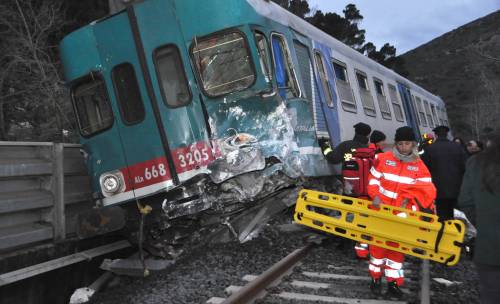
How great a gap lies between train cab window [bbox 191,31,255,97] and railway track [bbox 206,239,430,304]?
2.06 meters

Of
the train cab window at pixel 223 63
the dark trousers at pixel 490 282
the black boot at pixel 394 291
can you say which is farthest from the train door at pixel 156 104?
the dark trousers at pixel 490 282

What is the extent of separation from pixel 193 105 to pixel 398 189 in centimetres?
Answer: 247

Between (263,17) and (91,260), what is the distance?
3.85m

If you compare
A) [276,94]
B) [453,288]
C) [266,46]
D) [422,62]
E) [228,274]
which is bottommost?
[453,288]

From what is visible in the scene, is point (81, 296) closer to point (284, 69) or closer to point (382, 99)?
point (284, 69)

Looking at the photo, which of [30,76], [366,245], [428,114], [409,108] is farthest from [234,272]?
[428,114]

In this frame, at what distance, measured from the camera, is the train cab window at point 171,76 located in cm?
593

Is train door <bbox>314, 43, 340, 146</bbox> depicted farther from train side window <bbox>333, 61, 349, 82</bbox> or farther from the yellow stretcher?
the yellow stretcher

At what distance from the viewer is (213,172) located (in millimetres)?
5641

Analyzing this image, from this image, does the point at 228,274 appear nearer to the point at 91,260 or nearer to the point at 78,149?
the point at 91,260

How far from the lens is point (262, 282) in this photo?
15.7ft

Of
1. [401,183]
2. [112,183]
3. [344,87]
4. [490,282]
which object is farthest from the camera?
[344,87]

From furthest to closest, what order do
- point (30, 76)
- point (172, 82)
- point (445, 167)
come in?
1. point (30, 76)
2. point (445, 167)
3. point (172, 82)

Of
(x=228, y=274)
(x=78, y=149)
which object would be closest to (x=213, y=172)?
(x=228, y=274)
